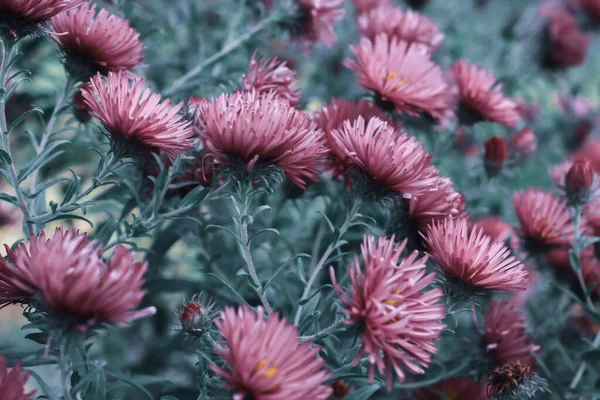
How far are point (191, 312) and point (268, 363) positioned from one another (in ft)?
0.69

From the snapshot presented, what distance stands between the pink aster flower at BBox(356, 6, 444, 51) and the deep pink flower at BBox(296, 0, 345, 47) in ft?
0.21

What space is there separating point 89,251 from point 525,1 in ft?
9.21

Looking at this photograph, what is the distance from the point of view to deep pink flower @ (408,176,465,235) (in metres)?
0.89

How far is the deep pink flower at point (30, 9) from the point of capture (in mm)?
729

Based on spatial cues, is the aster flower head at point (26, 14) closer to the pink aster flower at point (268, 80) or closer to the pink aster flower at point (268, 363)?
the pink aster flower at point (268, 80)

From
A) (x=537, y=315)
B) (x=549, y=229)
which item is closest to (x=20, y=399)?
(x=549, y=229)

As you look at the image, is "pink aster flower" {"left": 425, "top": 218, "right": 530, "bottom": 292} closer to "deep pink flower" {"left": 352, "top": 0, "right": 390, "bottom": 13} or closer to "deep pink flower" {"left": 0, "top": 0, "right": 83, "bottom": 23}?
A: "deep pink flower" {"left": 0, "top": 0, "right": 83, "bottom": 23}

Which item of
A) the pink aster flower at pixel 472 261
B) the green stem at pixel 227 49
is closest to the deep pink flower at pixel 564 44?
the green stem at pixel 227 49

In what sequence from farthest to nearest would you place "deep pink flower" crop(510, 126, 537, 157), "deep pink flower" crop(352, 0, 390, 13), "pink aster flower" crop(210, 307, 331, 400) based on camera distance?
1. "deep pink flower" crop(352, 0, 390, 13)
2. "deep pink flower" crop(510, 126, 537, 157)
3. "pink aster flower" crop(210, 307, 331, 400)

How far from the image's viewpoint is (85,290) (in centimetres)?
59

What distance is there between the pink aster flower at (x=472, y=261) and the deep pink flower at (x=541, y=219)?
0.35 m

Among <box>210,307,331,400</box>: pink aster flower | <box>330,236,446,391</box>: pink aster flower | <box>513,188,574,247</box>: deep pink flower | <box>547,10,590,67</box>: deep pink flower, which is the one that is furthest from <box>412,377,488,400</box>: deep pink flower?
<box>547,10,590,67</box>: deep pink flower

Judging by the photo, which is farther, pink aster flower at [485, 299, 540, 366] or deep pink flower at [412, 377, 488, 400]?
deep pink flower at [412, 377, 488, 400]

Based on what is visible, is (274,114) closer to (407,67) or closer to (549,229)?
(407,67)
